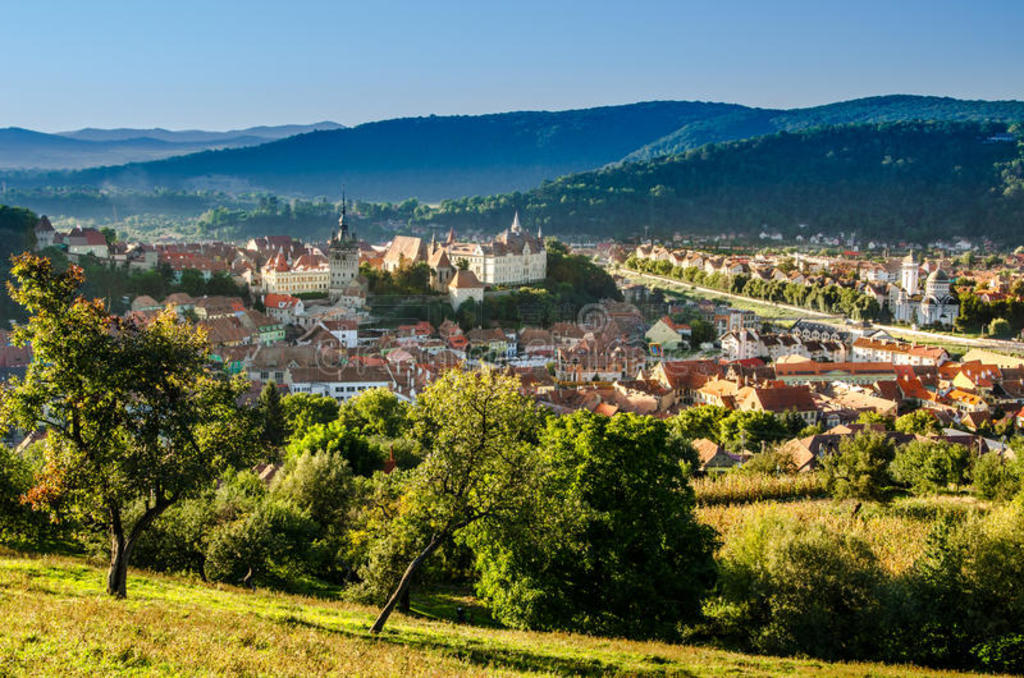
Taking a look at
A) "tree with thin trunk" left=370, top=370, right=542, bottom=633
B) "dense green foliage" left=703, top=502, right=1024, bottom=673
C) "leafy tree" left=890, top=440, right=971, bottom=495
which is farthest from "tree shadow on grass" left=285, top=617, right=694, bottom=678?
"leafy tree" left=890, top=440, right=971, bottom=495

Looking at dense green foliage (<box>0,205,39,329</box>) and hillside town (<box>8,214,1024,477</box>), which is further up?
dense green foliage (<box>0,205,39,329</box>)

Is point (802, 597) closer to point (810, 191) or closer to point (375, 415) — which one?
point (375, 415)

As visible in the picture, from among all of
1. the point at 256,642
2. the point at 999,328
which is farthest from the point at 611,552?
the point at 999,328

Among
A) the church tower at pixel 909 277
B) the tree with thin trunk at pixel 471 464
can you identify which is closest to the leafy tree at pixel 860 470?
the tree with thin trunk at pixel 471 464

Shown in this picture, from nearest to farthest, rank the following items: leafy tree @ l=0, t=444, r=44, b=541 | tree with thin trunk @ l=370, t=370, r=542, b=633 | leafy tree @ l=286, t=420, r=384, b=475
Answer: tree with thin trunk @ l=370, t=370, r=542, b=633 < leafy tree @ l=0, t=444, r=44, b=541 < leafy tree @ l=286, t=420, r=384, b=475

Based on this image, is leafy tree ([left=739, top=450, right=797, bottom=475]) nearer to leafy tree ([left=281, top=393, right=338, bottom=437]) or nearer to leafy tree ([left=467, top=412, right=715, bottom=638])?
leafy tree ([left=467, top=412, right=715, bottom=638])

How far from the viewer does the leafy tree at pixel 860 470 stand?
23.2 meters

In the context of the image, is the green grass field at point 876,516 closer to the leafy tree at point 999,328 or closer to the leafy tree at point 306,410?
the leafy tree at point 306,410

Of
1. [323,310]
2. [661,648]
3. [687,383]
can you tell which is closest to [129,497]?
[661,648]

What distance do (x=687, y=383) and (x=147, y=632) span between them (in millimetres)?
38486

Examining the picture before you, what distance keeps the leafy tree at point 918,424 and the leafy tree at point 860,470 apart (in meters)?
8.23

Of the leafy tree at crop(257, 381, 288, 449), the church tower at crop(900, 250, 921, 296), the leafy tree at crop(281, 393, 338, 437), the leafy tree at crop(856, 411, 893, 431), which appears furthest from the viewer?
the church tower at crop(900, 250, 921, 296)

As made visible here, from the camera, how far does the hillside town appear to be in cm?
4031

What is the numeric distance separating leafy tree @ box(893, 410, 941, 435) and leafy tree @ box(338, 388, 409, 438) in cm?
1920
